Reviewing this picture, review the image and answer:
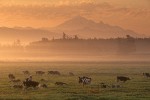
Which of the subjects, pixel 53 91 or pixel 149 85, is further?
pixel 149 85

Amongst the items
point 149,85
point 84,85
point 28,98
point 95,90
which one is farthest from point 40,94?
point 149,85

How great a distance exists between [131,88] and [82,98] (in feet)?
33.2

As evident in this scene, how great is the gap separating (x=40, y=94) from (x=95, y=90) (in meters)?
6.10

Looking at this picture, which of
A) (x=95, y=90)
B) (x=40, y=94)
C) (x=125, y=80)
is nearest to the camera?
(x=40, y=94)

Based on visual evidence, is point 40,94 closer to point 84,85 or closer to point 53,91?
point 53,91

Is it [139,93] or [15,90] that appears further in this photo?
[15,90]

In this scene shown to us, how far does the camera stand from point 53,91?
48656mm

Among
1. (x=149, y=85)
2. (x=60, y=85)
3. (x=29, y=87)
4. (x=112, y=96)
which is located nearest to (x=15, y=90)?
(x=29, y=87)

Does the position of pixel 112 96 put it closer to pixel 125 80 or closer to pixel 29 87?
pixel 29 87

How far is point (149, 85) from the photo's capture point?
55.3m

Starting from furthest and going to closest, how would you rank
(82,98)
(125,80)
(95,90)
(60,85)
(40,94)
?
(125,80)
(60,85)
(95,90)
(40,94)
(82,98)

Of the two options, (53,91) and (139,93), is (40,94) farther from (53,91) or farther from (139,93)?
(139,93)

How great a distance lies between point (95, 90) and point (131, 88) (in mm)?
4397

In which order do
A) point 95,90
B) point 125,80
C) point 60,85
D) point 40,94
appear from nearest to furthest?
point 40,94, point 95,90, point 60,85, point 125,80
